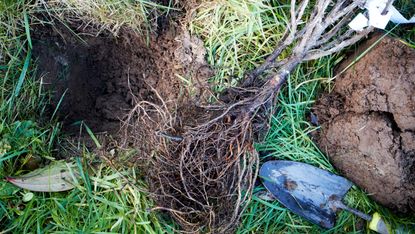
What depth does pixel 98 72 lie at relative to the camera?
2215 mm

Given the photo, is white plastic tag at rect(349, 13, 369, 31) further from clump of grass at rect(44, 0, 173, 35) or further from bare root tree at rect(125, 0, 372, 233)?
A: clump of grass at rect(44, 0, 173, 35)

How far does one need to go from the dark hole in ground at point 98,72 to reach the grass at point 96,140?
0.24 ft

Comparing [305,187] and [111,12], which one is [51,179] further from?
[305,187]

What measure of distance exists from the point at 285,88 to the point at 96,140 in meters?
1.01

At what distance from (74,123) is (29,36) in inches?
19.2

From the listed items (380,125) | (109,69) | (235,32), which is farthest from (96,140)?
(380,125)

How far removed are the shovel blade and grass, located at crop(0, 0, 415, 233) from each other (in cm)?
5

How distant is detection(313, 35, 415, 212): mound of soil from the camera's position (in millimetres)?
2004

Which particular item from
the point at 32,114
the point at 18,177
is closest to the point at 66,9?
the point at 32,114

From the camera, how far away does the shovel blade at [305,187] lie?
2.14 meters

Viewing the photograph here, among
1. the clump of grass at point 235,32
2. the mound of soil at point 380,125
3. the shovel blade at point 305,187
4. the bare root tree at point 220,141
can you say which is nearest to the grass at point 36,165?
Result: the bare root tree at point 220,141

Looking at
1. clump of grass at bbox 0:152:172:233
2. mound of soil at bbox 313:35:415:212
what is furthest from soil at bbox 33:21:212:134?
mound of soil at bbox 313:35:415:212

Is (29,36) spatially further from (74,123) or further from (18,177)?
(18,177)

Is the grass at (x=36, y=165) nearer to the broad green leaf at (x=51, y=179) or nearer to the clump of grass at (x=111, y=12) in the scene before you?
the broad green leaf at (x=51, y=179)
